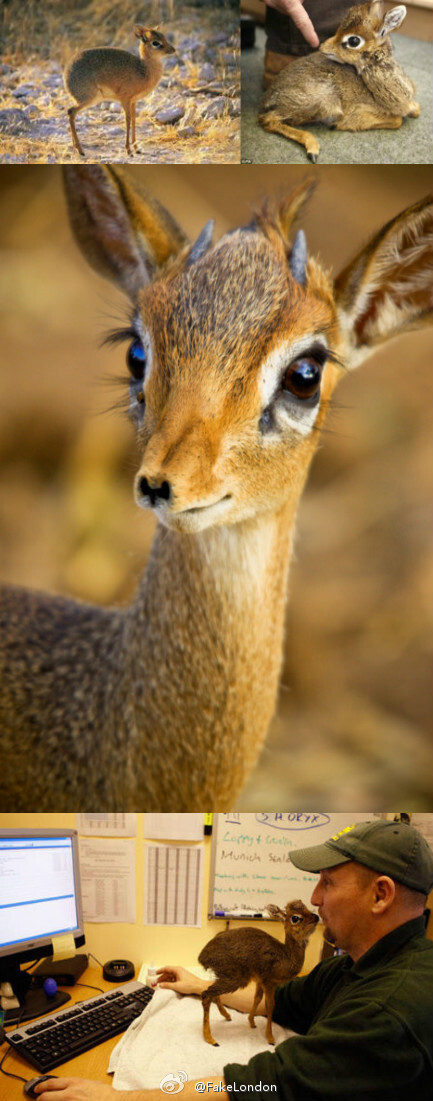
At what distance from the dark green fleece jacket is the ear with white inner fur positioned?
5.97 feet

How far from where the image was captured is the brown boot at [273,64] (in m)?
1.54

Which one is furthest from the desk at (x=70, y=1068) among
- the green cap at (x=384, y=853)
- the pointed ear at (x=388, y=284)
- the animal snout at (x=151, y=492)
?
the pointed ear at (x=388, y=284)

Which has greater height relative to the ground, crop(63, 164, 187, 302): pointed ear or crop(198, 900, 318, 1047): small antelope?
crop(63, 164, 187, 302): pointed ear

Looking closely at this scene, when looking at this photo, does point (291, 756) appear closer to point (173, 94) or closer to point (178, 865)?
point (178, 865)

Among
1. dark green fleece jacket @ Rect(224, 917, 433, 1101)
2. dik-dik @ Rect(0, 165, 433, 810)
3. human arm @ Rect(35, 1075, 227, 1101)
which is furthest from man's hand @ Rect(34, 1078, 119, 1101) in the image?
dik-dik @ Rect(0, 165, 433, 810)

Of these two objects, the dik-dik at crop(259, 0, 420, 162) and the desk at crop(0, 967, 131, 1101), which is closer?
the desk at crop(0, 967, 131, 1101)

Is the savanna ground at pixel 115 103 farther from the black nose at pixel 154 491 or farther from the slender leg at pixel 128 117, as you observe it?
the black nose at pixel 154 491

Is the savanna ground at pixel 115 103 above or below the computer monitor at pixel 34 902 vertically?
above

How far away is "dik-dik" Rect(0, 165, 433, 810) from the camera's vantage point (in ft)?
4.88

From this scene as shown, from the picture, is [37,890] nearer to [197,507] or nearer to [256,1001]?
[256,1001]

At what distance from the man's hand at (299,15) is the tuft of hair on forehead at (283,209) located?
29 centimetres

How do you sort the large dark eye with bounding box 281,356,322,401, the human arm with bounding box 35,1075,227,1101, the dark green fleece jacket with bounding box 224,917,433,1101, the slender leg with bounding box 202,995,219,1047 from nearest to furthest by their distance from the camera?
the dark green fleece jacket with bounding box 224,917,433,1101, the human arm with bounding box 35,1075,227,1101, the slender leg with bounding box 202,995,219,1047, the large dark eye with bounding box 281,356,322,401

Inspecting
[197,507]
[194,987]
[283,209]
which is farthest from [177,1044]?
[283,209]

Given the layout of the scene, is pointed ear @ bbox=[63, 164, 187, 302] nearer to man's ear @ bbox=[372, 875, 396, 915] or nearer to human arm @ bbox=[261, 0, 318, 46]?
human arm @ bbox=[261, 0, 318, 46]
